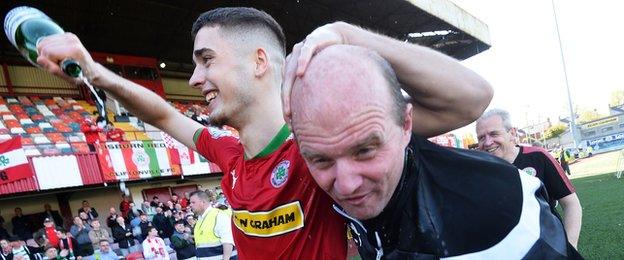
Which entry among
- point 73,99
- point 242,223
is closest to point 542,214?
point 242,223

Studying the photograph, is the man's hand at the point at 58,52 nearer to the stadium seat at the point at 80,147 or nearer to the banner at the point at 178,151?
the stadium seat at the point at 80,147

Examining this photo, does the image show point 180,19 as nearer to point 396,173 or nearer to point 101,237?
point 101,237

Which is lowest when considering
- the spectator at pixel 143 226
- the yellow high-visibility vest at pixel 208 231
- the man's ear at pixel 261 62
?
the spectator at pixel 143 226

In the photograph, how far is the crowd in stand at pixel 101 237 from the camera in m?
11.1

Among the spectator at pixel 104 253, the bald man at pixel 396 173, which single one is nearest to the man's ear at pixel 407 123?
the bald man at pixel 396 173

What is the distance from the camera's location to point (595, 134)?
6844 cm

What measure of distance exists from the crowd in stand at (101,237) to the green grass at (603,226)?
299 inches

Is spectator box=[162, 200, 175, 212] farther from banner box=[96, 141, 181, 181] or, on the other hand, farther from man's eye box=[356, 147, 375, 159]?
man's eye box=[356, 147, 375, 159]

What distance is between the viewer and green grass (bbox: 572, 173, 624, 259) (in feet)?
23.1

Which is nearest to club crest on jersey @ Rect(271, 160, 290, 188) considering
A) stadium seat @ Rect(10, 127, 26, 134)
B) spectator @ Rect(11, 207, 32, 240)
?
spectator @ Rect(11, 207, 32, 240)

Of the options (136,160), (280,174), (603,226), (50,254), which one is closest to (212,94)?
(280,174)

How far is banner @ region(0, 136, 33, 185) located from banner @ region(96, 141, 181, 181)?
2.48 metres

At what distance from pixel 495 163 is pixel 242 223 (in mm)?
1079

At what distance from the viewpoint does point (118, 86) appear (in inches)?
91.4
